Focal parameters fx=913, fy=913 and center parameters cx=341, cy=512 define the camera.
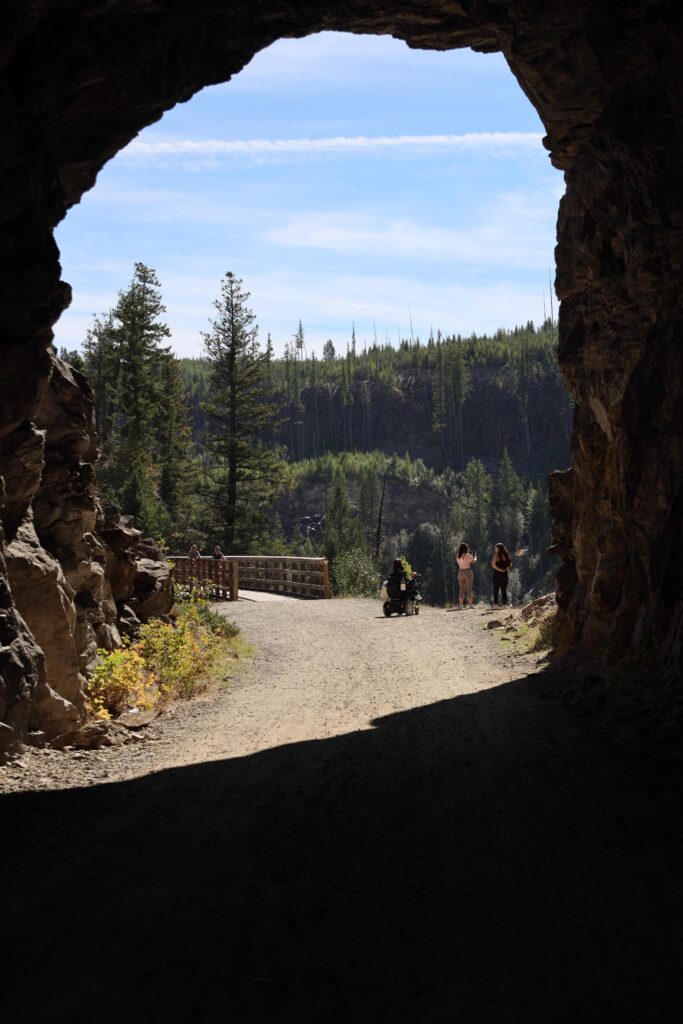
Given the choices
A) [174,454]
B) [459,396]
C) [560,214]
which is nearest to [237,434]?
[174,454]

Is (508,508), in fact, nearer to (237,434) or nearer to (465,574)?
(237,434)

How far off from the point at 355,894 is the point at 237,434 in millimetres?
46786

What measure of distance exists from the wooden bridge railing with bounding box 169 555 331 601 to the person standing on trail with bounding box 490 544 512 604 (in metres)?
8.25

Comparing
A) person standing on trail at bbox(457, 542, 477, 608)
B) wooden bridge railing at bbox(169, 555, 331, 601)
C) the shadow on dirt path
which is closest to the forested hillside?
wooden bridge railing at bbox(169, 555, 331, 601)

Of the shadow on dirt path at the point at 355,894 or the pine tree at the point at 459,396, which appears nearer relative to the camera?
the shadow on dirt path at the point at 355,894

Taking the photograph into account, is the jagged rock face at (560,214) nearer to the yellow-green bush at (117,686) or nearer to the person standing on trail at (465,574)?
the yellow-green bush at (117,686)

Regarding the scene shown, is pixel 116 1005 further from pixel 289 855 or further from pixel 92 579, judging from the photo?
pixel 92 579

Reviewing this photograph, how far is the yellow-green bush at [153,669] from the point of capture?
10891 mm

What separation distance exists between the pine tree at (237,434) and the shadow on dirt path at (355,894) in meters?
41.6

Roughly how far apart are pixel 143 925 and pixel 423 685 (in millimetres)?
8297

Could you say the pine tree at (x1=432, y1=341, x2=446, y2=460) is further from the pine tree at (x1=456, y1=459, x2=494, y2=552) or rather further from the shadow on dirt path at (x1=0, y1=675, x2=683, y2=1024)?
the shadow on dirt path at (x1=0, y1=675, x2=683, y2=1024)

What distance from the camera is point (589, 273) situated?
1243cm

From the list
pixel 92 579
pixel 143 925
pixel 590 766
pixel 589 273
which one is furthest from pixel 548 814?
pixel 589 273

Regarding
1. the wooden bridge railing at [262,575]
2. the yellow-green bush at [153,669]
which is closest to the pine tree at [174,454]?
the wooden bridge railing at [262,575]
